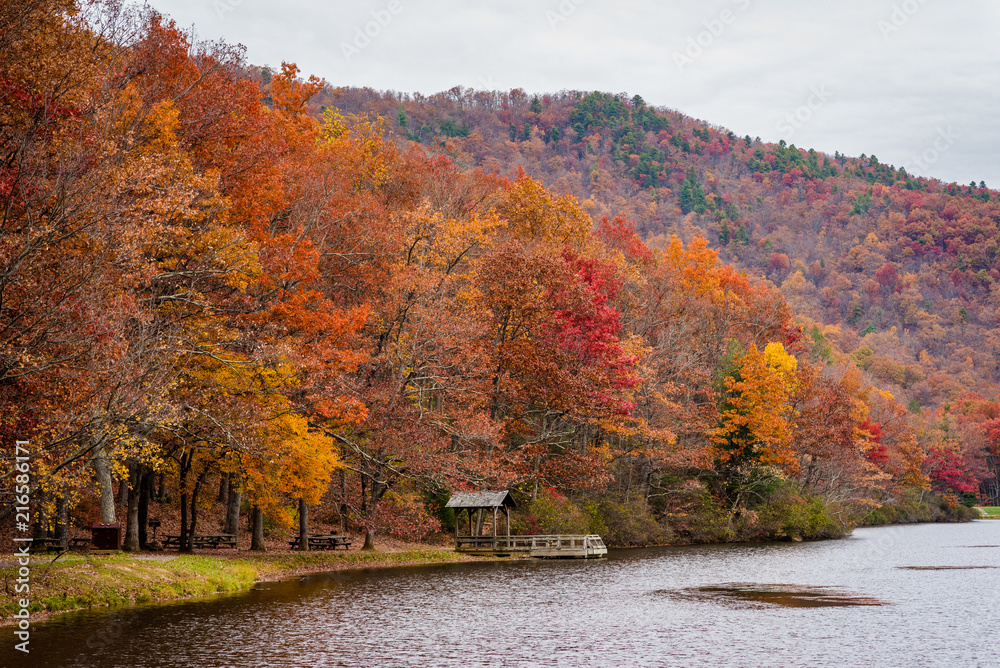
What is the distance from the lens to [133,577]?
76.9 feet

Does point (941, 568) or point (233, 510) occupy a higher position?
point (233, 510)

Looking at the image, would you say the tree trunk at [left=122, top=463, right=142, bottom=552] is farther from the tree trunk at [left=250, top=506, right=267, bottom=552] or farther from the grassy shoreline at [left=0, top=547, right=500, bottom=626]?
the tree trunk at [left=250, top=506, right=267, bottom=552]

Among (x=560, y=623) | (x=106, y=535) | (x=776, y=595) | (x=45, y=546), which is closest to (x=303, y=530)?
(x=45, y=546)

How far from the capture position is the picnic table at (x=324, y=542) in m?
37.9

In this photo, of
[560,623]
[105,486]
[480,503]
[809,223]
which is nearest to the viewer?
[560,623]

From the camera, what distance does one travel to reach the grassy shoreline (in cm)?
2016

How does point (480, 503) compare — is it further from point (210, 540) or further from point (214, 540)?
point (210, 540)

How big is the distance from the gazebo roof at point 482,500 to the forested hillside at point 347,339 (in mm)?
726

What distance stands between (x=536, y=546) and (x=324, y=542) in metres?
11.5

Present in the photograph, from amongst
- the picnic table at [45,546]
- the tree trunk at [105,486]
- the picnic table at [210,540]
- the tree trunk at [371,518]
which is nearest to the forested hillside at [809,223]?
the tree trunk at [371,518]

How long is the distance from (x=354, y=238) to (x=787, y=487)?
37.7 metres

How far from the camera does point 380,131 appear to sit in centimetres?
5956

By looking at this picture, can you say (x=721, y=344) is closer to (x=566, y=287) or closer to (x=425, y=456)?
(x=566, y=287)

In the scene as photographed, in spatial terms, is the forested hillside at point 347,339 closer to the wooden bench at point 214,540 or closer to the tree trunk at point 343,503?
the tree trunk at point 343,503
